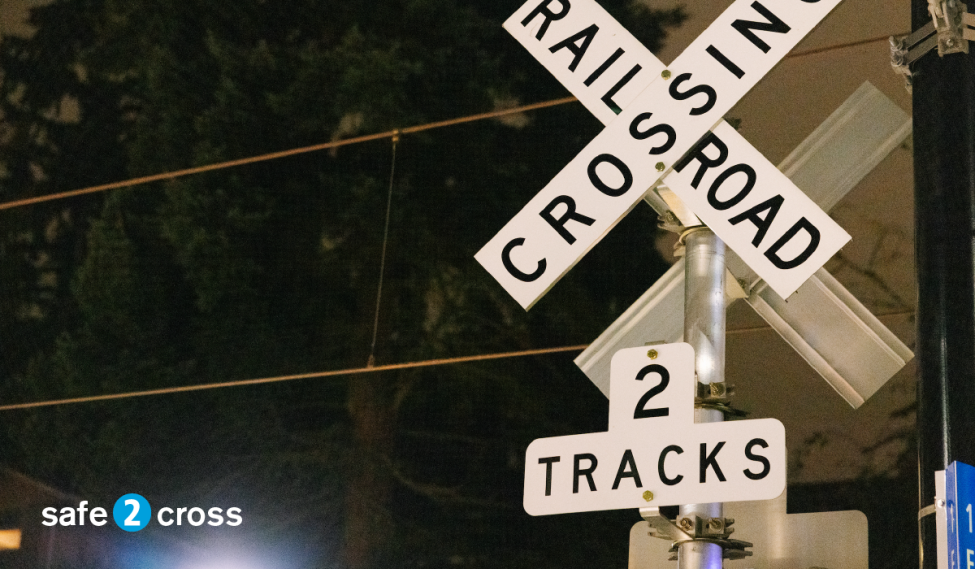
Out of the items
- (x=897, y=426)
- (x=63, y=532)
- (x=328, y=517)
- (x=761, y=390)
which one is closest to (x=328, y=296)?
(x=328, y=517)

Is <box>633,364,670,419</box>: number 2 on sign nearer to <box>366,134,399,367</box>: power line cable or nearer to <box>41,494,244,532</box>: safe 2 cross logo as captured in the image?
<box>366,134,399,367</box>: power line cable

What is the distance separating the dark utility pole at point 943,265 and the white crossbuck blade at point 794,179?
402 millimetres

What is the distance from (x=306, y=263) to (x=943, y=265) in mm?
5016

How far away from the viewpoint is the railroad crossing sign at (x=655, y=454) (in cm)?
204

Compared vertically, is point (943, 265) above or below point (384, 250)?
below

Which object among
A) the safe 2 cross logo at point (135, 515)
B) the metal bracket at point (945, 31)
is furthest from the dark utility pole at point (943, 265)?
the safe 2 cross logo at point (135, 515)

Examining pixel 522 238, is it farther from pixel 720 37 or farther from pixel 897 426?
pixel 897 426

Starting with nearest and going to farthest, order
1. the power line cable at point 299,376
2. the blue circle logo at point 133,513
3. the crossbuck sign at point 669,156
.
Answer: the crossbuck sign at point 669,156 → the power line cable at point 299,376 → the blue circle logo at point 133,513

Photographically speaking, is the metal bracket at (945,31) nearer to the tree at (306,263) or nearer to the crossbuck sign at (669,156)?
the crossbuck sign at (669,156)

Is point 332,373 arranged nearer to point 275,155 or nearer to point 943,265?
point 275,155

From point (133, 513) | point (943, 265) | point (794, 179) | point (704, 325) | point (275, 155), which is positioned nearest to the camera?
point (943, 265)

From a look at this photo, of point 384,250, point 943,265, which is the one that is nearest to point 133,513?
point 384,250

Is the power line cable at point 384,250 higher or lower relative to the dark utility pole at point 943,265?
higher

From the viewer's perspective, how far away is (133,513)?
660cm
